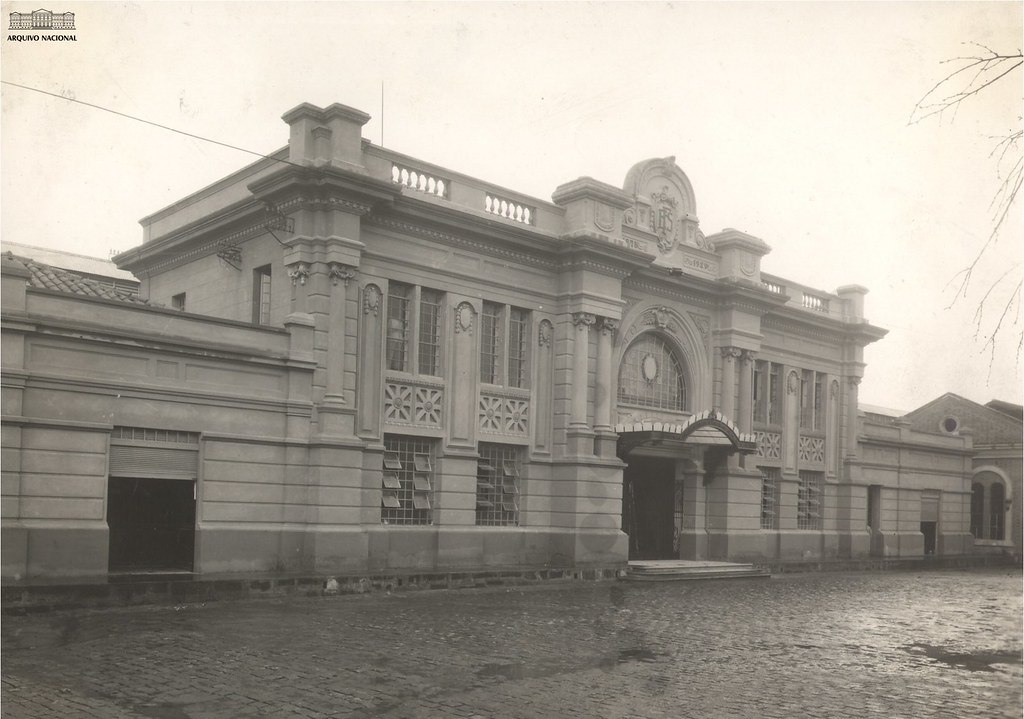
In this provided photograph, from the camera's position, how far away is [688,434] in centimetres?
2609

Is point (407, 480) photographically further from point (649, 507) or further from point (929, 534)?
point (929, 534)

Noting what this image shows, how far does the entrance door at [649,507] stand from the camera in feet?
93.7

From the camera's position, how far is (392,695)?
946 centimetres

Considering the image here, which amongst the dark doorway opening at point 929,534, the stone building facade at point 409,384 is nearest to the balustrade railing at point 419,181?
the stone building facade at point 409,384

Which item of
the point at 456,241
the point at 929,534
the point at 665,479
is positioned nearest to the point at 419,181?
the point at 456,241

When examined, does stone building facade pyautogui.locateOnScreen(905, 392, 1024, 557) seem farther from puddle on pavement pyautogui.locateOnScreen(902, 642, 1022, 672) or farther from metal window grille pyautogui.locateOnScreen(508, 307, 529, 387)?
puddle on pavement pyautogui.locateOnScreen(902, 642, 1022, 672)

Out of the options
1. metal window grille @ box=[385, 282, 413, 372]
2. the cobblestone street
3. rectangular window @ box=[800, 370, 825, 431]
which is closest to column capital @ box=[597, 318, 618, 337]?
metal window grille @ box=[385, 282, 413, 372]

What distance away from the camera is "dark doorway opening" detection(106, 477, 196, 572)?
18312 millimetres

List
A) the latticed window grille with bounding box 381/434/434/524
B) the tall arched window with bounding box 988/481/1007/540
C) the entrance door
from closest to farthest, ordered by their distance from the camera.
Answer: the latticed window grille with bounding box 381/434/434/524 → the entrance door → the tall arched window with bounding box 988/481/1007/540

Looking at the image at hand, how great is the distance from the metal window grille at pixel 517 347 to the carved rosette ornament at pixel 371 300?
437cm

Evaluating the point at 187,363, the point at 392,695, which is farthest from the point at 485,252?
the point at 392,695

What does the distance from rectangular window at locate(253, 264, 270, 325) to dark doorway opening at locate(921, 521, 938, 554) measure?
29885 millimetres

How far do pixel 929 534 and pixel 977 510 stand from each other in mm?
6606

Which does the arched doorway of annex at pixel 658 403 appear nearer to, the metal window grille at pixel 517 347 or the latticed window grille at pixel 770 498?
the metal window grille at pixel 517 347
